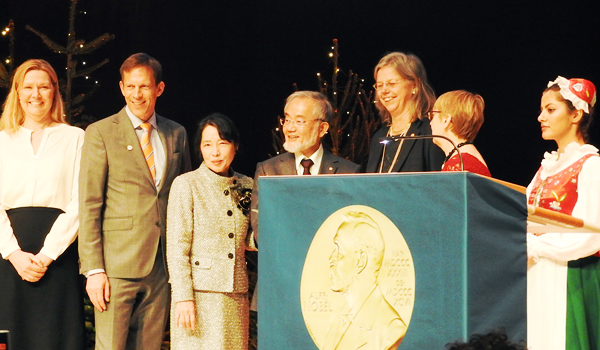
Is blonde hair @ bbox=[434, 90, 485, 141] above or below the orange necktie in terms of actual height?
above

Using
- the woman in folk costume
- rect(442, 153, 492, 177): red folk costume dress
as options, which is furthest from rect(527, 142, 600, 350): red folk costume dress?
rect(442, 153, 492, 177): red folk costume dress

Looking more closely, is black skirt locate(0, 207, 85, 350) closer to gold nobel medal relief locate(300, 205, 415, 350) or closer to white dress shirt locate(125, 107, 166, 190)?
white dress shirt locate(125, 107, 166, 190)

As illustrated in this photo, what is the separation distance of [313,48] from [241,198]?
277 cm

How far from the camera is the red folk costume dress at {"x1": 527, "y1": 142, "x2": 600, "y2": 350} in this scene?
135 inches

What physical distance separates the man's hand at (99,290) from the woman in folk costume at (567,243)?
1938mm

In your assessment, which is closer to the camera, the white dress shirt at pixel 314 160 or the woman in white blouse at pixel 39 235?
the white dress shirt at pixel 314 160

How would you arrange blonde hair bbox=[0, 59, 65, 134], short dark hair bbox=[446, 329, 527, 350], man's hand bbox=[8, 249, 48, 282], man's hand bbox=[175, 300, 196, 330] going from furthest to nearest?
blonde hair bbox=[0, 59, 65, 134] → man's hand bbox=[8, 249, 48, 282] → man's hand bbox=[175, 300, 196, 330] → short dark hair bbox=[446, 329, 527, 350]

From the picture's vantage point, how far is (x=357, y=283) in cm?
216

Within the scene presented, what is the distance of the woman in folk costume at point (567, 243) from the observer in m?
3.43

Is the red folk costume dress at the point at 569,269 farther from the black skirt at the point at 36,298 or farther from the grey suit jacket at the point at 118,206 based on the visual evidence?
the black skirt at the point at 36,298

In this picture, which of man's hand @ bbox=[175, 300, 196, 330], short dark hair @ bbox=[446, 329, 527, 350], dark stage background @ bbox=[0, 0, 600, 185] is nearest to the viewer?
short dark hair @ bbox=[446, 329, 527, 350]

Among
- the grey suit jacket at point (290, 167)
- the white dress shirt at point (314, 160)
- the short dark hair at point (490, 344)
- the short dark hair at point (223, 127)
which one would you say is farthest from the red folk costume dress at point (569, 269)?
the short dark hair at point (490, 344)

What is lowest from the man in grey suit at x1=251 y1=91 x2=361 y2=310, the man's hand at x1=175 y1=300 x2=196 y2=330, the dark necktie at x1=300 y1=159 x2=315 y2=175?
the man's hand at x1=175 y1=300 x2=196 y2=330

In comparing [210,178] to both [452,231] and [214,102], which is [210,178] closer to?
[452,231]
